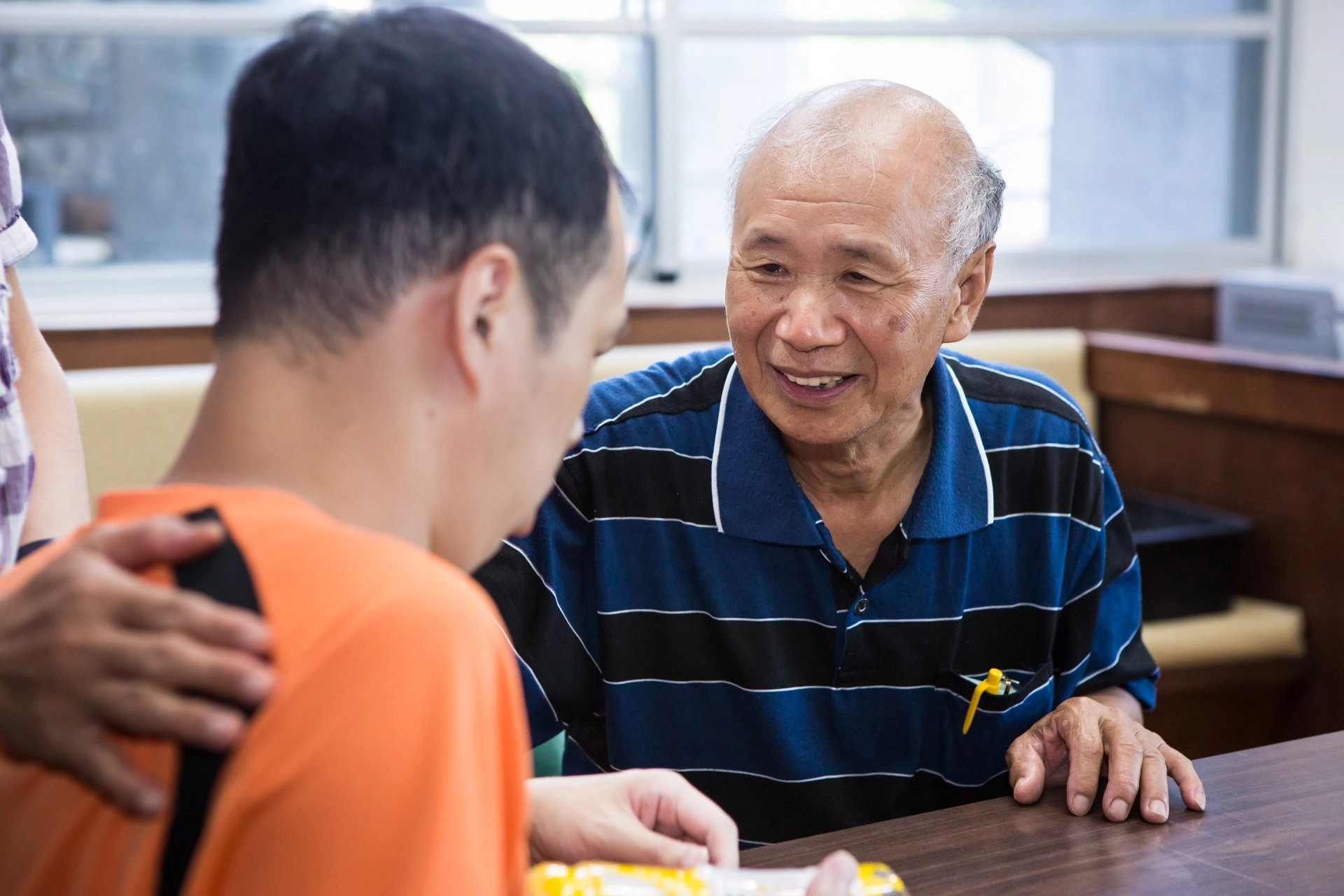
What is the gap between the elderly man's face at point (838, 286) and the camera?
147 cm

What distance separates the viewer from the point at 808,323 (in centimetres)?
147

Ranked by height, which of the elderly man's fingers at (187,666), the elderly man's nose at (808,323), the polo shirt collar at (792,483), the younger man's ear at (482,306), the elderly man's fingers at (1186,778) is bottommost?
the elderly man's fingers at (1186,778)

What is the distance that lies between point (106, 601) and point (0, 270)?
82 cm

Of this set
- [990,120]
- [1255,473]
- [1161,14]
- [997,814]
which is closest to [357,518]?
[997,814]

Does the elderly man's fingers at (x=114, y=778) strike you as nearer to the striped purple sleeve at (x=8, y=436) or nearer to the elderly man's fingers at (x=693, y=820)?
the elderly man's fingers at (x=693, y=820)

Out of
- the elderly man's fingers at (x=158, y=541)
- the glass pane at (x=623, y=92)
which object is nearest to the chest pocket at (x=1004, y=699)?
the elderly man's fingers at (x=158, y=541)

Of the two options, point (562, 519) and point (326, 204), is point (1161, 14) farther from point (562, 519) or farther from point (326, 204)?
point (326, 204)

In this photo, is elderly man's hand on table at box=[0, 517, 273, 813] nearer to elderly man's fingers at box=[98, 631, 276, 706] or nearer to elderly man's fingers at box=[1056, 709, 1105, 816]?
elderly man's fingers at box=[98, 631, 276, 706]

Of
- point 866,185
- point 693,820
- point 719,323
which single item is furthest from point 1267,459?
point 693,820

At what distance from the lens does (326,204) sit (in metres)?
0.65

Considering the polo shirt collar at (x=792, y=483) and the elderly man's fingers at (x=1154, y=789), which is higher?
the polo shirt collar at (x=792, y=483)

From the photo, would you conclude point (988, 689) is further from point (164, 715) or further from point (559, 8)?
point (559, 8)

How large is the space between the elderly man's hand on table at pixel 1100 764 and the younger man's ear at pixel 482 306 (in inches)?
29.5

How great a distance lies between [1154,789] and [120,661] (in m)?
0.93
